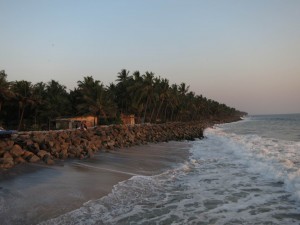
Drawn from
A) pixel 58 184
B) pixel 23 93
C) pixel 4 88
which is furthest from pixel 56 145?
pixel 23 93

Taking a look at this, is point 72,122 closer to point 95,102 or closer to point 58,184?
point 95,102

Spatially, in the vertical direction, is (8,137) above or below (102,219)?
above

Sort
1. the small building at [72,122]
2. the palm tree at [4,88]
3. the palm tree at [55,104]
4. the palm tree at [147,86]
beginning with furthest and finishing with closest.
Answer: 1. the palm tree at [147,86]
2. the palm tree at [55,104]
3. the small building at [72,122]
4. the palm tree at [4,88]

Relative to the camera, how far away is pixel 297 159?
18562mm

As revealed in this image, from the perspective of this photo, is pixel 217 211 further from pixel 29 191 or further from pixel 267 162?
pixel 267 162

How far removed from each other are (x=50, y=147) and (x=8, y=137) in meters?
3.64

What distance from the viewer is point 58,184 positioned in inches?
456

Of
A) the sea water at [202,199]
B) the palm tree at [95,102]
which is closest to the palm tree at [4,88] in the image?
the palm tree at [95,102]

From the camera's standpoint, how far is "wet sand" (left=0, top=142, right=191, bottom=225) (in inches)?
341

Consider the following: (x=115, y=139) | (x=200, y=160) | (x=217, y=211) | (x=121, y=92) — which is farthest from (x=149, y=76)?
(x=217, y=211)

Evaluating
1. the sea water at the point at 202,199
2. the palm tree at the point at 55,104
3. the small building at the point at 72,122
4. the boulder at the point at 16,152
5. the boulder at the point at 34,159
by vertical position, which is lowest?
the sea water at the point at 202,199

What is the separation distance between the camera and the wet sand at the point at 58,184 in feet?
28.5

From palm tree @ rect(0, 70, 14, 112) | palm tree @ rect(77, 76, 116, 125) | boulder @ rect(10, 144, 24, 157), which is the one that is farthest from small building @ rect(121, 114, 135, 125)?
boulder @ rect(10, 144, 24, 157)

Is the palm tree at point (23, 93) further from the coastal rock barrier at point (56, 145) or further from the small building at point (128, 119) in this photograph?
the small building at point (128, 119)
